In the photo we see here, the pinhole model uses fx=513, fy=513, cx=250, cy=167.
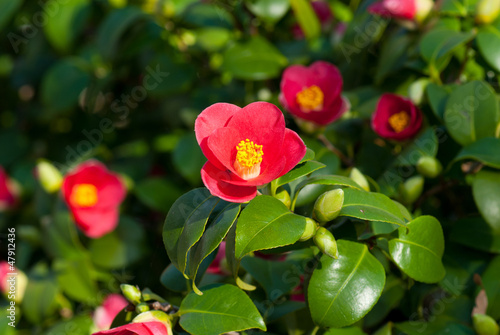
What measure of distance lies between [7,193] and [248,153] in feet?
4.11

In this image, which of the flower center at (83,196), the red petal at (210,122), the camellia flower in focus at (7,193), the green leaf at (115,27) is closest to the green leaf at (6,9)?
the green leaf at (115,27)

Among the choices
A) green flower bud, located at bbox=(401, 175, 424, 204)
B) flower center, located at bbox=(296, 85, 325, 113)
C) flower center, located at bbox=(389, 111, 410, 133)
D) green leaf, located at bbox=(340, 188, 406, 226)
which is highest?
green leaf, located at bbox=(340, 188, 406, 226)

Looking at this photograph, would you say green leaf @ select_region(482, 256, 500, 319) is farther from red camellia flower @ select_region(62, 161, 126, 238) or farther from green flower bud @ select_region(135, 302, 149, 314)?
red camellia flower @ select_region(62, 161, 126, 238)

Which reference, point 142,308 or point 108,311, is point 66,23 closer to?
Result: point 108,311

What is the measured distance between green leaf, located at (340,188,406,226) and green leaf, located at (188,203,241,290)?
139 millimetres

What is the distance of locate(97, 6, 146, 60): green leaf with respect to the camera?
1.41 metres

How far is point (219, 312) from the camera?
648 mm

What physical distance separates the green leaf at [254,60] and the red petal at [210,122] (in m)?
0.64

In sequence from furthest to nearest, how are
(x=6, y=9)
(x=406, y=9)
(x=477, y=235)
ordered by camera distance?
(x=6, y=9) < (x=406, y=9) < (x=477, y=235)

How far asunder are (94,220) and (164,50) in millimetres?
546

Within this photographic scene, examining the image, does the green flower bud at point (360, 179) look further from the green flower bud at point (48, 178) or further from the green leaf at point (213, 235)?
the green flower bud at point (48, 178)

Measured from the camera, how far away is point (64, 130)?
76.9 inches

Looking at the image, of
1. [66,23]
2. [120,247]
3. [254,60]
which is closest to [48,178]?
[120,247]

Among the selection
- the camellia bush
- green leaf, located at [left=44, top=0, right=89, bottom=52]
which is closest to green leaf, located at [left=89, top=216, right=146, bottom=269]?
the camellia bush
